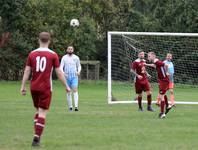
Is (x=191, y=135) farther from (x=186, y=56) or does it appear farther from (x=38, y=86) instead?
(x=186, y=56)

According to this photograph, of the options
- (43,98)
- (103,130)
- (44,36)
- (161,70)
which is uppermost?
(44,36)

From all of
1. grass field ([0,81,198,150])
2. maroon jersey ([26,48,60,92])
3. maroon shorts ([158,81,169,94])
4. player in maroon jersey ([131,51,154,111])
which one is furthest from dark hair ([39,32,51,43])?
player in maroon jersey ([131,51,154,111])

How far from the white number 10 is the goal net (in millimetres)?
17995

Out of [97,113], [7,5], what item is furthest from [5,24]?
[97,113]

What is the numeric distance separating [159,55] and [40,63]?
22.1 meters

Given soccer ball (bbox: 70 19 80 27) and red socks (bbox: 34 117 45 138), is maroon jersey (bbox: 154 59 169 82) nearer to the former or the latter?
red socks (bbox: 34 117 45 138)

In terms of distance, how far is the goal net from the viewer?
29891 mm

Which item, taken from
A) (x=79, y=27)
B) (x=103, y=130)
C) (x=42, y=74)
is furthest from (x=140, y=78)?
(x=79, y=27)

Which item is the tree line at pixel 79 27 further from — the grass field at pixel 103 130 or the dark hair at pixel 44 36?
the dark hair at pixel 44 36

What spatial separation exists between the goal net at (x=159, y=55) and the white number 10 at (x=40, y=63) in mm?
17995

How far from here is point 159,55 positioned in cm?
3272

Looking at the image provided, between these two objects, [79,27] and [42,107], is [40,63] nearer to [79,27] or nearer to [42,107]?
[42,107]

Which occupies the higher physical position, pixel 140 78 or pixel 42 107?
pixel 140 78

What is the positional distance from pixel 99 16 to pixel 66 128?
41258 millimetres
